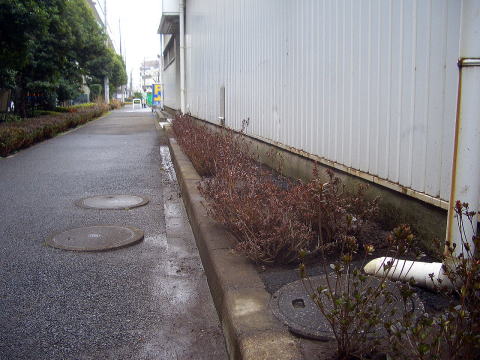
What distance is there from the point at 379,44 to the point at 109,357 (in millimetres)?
3207

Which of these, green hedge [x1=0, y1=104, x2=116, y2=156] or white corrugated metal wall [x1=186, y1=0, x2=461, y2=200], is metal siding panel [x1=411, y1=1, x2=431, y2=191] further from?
green hedge [x1=0, y1=104, x2=116, y2=156]

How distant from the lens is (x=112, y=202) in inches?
278

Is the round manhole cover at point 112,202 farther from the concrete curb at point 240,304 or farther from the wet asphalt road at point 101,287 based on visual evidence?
the concrete curb at point 240,304

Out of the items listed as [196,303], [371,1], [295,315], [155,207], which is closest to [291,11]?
[371,1]

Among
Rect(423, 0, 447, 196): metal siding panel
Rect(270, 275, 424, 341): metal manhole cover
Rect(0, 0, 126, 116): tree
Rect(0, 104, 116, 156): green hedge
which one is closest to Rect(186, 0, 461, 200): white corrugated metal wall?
Rect(423, 0, 447, 196): metal siding panel

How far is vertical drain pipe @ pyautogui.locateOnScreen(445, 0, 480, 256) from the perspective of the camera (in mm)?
2703

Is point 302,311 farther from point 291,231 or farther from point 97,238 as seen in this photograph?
point 97,238

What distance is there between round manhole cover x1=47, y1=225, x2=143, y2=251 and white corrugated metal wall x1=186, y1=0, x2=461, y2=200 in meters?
2.29

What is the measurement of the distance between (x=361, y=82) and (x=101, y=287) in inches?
114

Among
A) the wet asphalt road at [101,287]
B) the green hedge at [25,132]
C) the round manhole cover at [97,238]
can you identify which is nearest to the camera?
the wet asphalt road at [101,287]

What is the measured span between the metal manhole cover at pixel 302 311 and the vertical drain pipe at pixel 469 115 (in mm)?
587

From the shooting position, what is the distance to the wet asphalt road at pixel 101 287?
301 cm

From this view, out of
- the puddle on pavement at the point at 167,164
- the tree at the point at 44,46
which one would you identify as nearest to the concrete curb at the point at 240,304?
the puddle on pavement at the point at 167,164

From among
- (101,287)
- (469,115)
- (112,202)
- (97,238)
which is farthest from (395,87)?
(112,202)
